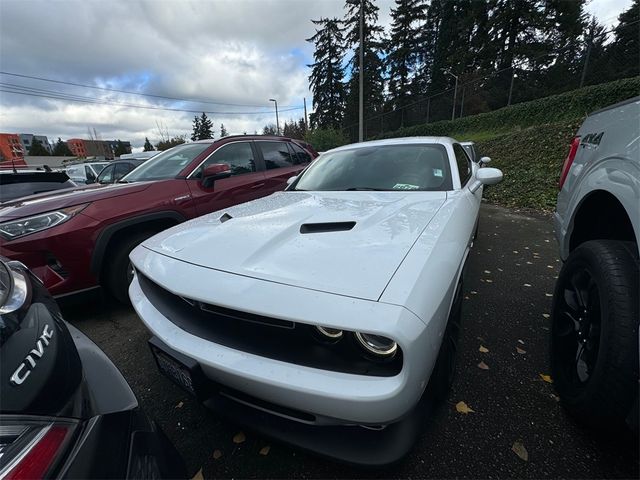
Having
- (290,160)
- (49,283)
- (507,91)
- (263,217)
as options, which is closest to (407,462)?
(263,217)

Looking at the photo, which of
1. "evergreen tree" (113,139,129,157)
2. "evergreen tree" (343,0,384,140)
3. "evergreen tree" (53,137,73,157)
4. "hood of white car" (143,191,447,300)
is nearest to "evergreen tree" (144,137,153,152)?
"evergreen tree" (113,139,129,157)

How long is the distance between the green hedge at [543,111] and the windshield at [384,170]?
10.9 meters

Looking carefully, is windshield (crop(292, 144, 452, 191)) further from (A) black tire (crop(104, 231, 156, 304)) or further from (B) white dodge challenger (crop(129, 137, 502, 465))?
(A) black tire (crop(104, 231, 156, 304))

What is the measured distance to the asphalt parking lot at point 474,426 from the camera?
1402mm

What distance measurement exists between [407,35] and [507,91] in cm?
2147

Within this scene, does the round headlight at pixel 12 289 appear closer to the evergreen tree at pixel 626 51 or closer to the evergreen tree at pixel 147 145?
the evergreen tree at pixel 626 51

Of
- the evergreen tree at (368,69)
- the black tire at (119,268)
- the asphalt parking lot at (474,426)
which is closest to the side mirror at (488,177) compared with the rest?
the asphalt parking lot at (474,426)

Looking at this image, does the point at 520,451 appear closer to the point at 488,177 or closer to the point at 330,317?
the point at 330,317

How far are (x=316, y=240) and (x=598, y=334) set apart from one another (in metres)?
1.48

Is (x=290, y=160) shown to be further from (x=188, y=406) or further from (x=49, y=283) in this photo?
(x=188, y=406)

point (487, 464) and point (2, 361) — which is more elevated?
point (2, 361)

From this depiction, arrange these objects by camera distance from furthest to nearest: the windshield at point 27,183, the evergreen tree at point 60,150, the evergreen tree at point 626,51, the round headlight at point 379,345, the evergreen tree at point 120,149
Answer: the evergreen tree at point 60,150 → the evergreen tree at point 120,149 → the evergreen tree at point 626,51 → the windshield at point 27,183 → the round headlight at point 379,345

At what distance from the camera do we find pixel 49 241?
2.39 meters

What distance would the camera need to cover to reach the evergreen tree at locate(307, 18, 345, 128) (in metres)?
35.0
